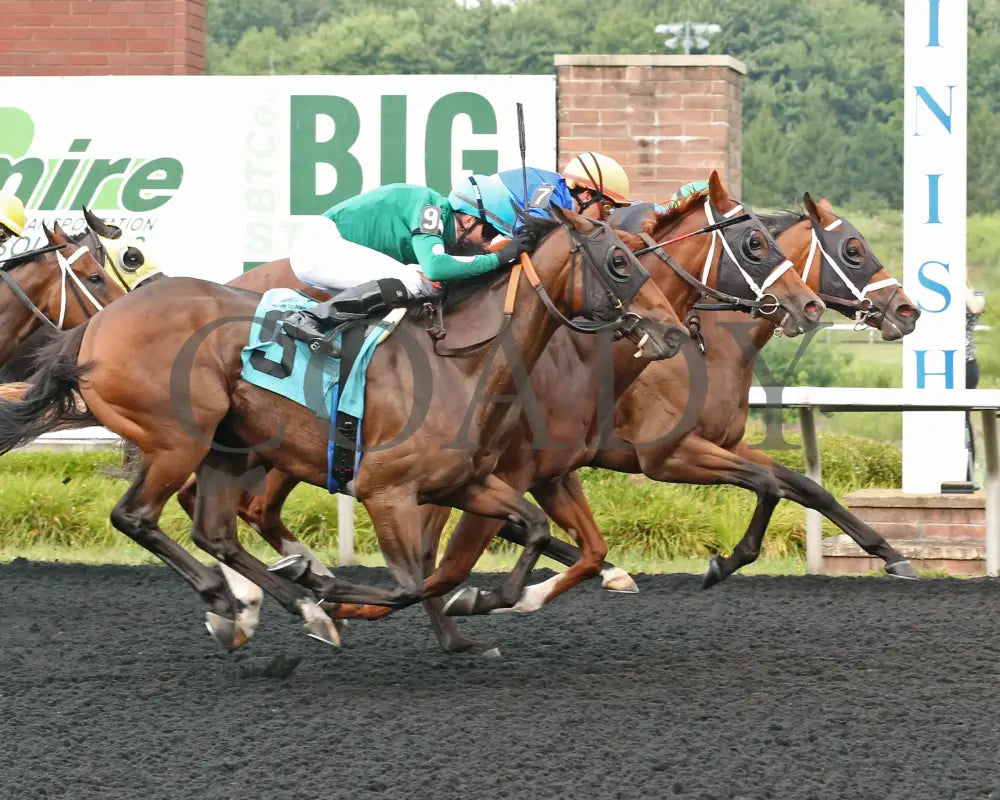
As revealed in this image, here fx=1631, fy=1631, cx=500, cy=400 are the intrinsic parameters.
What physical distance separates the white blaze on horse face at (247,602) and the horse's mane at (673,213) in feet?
6.41

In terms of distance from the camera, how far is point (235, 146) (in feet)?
30.3

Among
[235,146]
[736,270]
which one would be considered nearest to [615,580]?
[736,270]

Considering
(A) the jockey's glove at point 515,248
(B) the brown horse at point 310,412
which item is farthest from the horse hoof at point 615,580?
(A) the jockey's glove at point 515,248

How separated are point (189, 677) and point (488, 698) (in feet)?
3.18

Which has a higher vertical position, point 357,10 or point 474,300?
point 357,10

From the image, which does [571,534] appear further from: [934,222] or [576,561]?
[934,222]

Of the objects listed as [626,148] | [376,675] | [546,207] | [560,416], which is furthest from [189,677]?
[626,148]

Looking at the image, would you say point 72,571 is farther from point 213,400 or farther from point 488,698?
point 488,698

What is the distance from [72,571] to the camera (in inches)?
284

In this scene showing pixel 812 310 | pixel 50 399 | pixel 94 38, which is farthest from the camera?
pixel 94 38

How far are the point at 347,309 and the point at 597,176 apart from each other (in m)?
1.38

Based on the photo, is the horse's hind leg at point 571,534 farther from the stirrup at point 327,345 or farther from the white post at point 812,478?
the white post at point 812,478

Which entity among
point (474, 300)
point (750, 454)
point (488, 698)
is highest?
point (474, 300)

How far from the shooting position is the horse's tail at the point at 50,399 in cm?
495
